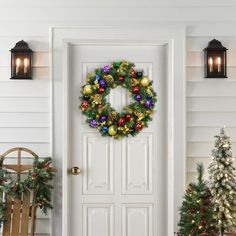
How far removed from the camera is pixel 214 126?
4527 mm

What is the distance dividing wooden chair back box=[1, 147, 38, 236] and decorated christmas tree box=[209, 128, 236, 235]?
4.87 feet

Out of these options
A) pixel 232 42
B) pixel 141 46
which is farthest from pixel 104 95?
pixel 232 42

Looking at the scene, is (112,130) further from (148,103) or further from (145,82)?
(145,82)

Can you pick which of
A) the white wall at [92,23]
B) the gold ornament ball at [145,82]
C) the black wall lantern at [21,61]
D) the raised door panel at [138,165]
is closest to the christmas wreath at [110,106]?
the gold ornament ball at [145,82]

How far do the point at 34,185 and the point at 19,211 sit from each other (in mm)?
253

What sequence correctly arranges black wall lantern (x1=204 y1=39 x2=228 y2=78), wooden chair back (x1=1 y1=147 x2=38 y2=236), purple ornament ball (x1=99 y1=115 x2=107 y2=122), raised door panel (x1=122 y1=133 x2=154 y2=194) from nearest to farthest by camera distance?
wooden chair back (x1=1 y1=147 x2=38 y2=236) → black wall lantern (x1=204 y1=39 x2=228 y2=78) → purple ornament ball (x1=99 y1=115 x2=107 y2=122) → raised door panel (x1=122 y1=133 x2=154 y2=194)

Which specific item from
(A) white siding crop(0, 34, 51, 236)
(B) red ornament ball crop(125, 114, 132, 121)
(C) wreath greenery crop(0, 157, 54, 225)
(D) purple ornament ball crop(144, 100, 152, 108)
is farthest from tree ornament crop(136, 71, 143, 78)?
(C) wreath greenery crop(0, 157, 54, 225)

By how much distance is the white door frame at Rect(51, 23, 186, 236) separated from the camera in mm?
4504

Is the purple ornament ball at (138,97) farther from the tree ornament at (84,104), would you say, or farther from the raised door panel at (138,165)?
the tree ornament at (84,104)

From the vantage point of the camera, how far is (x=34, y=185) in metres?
4.34

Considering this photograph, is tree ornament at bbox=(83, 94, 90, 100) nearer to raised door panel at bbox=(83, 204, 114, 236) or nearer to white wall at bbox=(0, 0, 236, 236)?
white wall at bbox=(0, 0, 236, 236)

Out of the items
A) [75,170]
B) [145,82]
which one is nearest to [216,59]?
[145,82]

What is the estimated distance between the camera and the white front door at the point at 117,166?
4629 mm

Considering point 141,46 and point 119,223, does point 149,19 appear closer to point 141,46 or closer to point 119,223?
point 141,46
